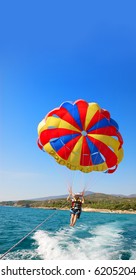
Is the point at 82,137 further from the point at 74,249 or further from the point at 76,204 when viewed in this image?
the point at 74,249

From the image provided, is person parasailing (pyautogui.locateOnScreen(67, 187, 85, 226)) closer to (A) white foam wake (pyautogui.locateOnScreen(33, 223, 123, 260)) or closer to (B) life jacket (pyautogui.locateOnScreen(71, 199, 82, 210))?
(B) life jacket (pyautogui.locateOnScreen(71, 199, 82, 210))

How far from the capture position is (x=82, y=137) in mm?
10531

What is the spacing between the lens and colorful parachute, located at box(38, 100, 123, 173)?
10305mm

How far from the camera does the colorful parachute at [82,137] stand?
10.3 meters

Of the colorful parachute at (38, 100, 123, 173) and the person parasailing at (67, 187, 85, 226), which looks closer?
the person parasailing at (67, 187, 85, 226)

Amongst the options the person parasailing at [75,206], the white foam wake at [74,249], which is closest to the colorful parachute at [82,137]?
the person parasailing at [75,206]

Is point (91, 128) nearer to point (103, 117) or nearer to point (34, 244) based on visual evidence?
point (103, 117)

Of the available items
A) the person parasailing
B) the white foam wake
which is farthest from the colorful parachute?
the white foam wake

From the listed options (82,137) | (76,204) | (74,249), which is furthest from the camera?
(74,249)

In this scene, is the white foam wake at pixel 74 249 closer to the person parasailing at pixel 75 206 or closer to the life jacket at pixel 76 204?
the person parasailing at pixel 75 206

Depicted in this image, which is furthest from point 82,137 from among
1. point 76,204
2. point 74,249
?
point 74,249

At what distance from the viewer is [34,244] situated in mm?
12750
